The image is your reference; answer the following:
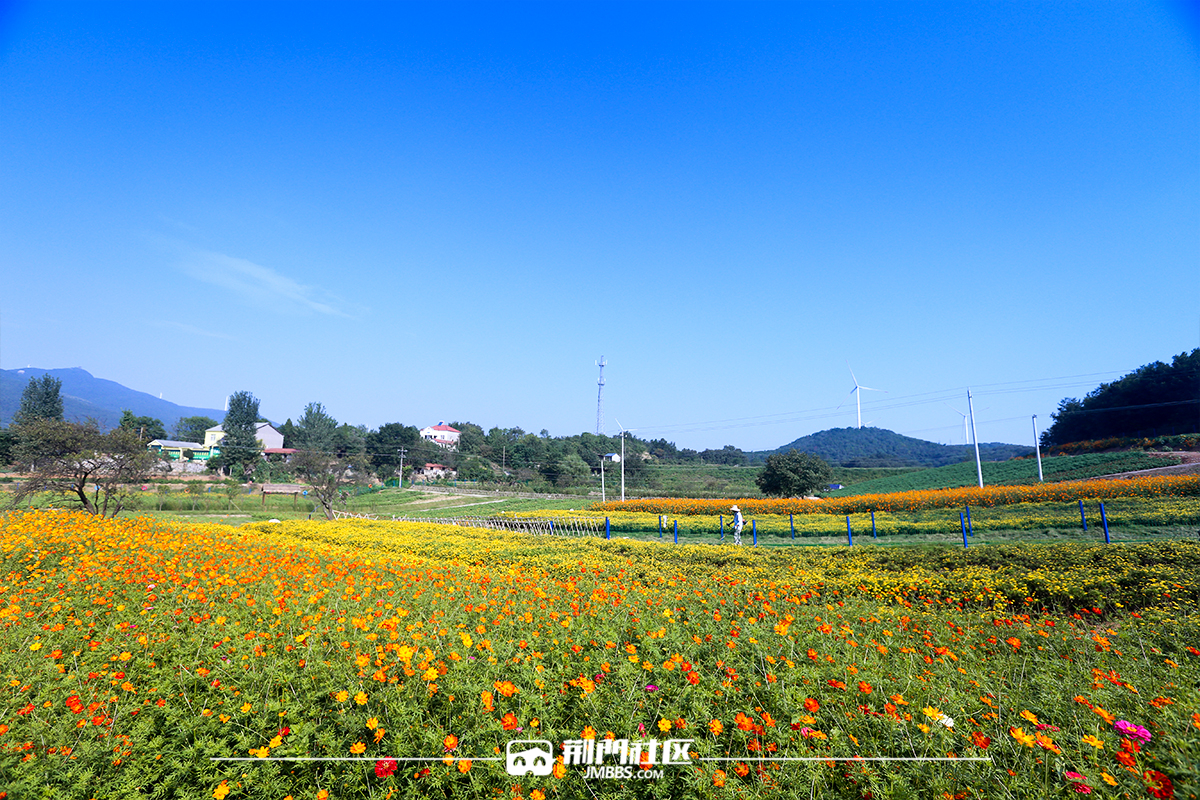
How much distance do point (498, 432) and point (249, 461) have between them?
178 feet

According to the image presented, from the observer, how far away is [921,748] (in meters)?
2.98

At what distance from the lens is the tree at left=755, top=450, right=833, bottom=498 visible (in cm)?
3753

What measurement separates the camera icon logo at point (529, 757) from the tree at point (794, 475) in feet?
122

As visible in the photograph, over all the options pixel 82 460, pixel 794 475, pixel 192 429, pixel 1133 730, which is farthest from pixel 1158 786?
pixel 192 429

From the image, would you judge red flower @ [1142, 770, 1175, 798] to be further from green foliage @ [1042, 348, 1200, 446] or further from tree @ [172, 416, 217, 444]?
tree @ [172, 416, 217, 444]

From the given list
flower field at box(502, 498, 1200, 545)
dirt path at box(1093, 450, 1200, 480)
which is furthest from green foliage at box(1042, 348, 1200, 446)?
flower field at box(502, 498, 1200, 545)

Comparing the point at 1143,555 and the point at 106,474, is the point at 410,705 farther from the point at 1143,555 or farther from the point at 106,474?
the point at 106,474

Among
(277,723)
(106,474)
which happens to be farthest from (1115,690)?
(106,474)

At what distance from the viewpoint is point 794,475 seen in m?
37.7

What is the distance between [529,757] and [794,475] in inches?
1473

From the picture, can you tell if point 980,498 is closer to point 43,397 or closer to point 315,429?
point 315,429

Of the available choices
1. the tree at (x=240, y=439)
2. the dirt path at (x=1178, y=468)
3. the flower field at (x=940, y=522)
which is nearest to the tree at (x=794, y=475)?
the flower field at (x=940, y=522)

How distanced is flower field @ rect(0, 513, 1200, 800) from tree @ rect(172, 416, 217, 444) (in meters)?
115

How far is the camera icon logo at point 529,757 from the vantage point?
298cm
